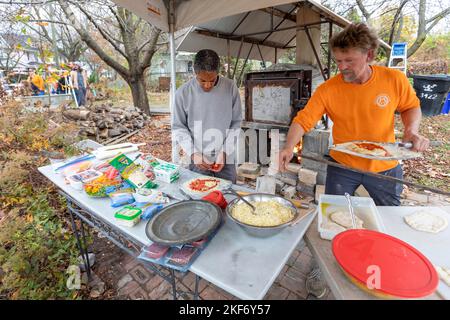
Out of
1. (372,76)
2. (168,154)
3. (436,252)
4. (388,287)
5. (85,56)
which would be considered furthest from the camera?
(85,56)

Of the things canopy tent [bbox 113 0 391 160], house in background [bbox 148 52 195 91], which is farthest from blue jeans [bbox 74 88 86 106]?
house in background [bbox 148 52 195 91]

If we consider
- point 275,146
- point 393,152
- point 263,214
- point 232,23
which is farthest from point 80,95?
point 393,152

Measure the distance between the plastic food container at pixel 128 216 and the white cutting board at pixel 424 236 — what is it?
144 cm

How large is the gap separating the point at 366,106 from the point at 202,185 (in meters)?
1.38

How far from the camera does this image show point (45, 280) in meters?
2.11

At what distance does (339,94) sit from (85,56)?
24348 millimetres

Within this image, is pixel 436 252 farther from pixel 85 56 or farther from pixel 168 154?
pixel 85 56

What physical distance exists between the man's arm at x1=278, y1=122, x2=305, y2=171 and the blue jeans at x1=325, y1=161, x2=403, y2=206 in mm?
496

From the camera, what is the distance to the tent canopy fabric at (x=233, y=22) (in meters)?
2.78

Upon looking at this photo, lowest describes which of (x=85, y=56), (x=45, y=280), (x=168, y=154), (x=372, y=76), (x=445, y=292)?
(x=45, y=280)

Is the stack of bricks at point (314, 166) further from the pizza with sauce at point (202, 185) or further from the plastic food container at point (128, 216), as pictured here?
the plastic food container at point (128, 216)

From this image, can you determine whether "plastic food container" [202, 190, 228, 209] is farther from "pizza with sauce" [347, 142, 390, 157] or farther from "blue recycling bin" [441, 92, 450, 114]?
"blue recycling bin" [441, 92, 450, 114]

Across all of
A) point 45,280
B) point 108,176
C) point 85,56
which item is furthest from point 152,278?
point 85,56

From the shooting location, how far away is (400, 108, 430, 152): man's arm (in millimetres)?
1591
